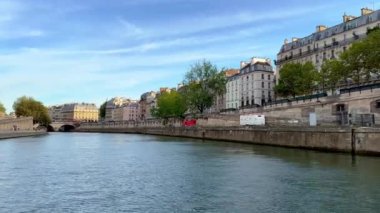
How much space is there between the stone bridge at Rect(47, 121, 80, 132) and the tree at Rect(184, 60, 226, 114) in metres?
89.7

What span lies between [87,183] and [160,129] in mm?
77486

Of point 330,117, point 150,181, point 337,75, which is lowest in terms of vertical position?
point 150,181

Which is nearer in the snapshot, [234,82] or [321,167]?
[321,167]

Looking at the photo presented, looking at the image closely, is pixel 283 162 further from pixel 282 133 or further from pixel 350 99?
pixel 350 99

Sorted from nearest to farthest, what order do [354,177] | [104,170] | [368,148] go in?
[354,177] → [104,170] → [368,148]

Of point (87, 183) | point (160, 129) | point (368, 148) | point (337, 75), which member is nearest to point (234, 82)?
point (160, 129)

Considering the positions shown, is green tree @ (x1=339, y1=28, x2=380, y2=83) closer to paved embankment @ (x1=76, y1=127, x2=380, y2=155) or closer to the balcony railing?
the balcony railing

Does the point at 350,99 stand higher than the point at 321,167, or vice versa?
the point at 350,99

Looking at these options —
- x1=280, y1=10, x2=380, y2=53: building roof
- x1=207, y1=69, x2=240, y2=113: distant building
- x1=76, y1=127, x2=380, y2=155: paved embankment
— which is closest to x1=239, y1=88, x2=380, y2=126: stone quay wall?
x1=76, y1=127, x2=380, y2=155: paved embankment

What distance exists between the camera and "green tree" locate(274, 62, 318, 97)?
235ft

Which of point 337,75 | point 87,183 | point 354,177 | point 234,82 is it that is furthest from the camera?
point 234,82

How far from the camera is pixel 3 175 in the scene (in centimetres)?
2294

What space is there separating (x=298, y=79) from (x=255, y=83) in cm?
2480

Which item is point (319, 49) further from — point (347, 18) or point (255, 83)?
point (255, 83)
